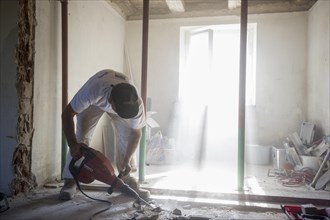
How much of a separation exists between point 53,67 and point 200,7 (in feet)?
8.07

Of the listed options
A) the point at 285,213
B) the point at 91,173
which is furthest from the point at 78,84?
the point at 285,213

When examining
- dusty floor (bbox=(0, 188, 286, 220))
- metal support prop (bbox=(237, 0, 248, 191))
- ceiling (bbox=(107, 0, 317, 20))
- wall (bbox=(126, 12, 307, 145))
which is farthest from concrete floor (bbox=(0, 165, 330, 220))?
ceiling (bbox=(107, 0, 317, 20))

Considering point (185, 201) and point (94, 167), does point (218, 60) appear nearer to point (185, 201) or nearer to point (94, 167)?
point (185, 201)

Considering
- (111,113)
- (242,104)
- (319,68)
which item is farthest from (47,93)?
(319,68)

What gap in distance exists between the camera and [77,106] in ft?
5.77

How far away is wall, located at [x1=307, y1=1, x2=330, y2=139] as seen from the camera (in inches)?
120

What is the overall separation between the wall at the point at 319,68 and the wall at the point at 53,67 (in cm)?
266

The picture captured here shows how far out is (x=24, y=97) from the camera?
6.88 ft

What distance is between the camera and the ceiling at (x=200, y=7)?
3.79 m

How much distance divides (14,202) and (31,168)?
1.08 ft

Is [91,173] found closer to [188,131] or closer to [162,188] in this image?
[162,188]

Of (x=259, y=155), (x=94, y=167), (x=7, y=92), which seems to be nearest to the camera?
(x=94, y=167)

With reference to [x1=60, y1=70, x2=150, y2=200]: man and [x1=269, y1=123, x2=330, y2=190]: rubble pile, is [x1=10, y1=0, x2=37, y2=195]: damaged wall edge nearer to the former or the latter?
[x1=60, y1=70, x2=150, y2=200]: man

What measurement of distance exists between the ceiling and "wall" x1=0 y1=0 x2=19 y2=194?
1810 millimetres
